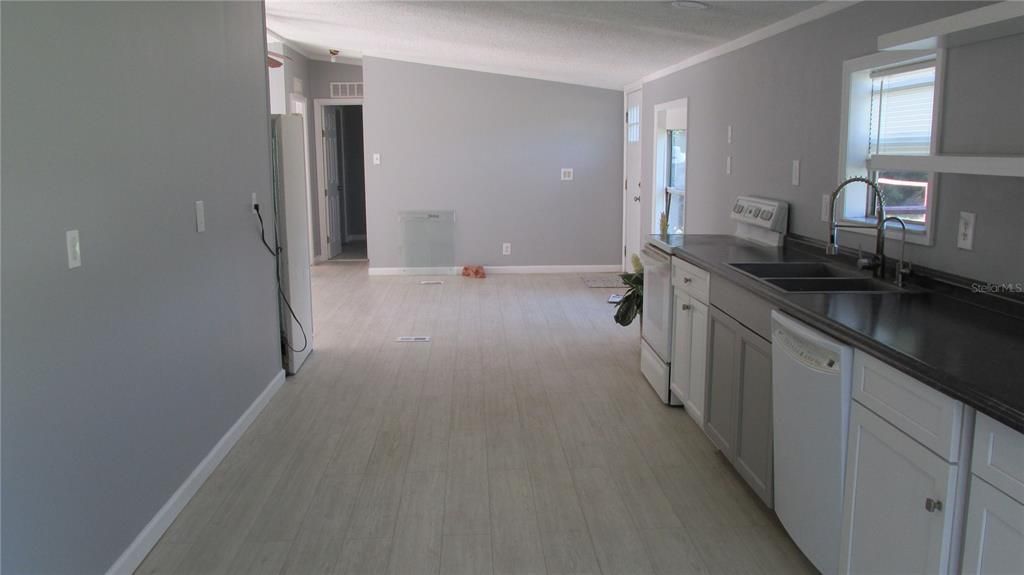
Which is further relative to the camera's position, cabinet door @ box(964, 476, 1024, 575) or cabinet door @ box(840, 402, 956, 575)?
cabinet door @ box(840, 402, 956, 575)

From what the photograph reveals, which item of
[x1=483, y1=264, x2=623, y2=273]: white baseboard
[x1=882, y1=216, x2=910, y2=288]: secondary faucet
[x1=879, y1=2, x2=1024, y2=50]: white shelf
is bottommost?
[x1=483, y1=264, x2=623, y2=273]: white baseboard

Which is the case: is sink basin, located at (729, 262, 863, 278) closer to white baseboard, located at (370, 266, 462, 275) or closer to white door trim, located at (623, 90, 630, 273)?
white door trim, located at (623, 90, 630, 273)

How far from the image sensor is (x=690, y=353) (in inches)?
149

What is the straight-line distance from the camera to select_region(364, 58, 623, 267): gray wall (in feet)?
27.8

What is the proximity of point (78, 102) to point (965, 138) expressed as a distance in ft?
9.07

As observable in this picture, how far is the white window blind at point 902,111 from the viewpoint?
2963 mm

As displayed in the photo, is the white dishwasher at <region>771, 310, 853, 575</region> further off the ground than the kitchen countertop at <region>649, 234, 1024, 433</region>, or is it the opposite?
the kitchen countertop at <region>649, 234, 1024, 433</region>

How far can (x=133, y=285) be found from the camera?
2.61 metres

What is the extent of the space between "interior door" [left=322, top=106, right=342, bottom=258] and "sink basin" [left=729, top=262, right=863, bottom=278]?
7.32m

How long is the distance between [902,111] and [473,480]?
7.52ft

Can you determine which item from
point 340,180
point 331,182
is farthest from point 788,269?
point 340,180

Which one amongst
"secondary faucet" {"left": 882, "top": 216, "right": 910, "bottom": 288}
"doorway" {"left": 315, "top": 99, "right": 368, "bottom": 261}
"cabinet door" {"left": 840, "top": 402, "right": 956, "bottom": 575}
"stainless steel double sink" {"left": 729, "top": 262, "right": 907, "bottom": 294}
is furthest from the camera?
"doorway" {"left": 315, "top": 99, "right": 368, "bottom": 261}

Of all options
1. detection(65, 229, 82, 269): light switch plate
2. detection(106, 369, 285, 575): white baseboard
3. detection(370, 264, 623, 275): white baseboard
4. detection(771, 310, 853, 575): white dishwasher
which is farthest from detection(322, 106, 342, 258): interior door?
detection(771, 310, 853, 575): white dishwasher

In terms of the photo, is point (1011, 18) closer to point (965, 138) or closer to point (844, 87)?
point (965, 138)
